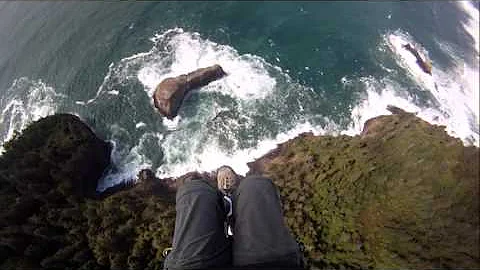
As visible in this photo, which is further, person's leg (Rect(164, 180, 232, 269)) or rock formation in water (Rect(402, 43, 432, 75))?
rock formation in water (Rect(402, 43, 432, 75))

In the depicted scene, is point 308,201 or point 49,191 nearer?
point 308,201

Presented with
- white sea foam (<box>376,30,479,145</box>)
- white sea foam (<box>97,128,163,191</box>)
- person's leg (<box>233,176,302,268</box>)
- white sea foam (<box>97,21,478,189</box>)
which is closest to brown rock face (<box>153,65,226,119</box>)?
white sea foam (<box>97,21,478,189</box>)

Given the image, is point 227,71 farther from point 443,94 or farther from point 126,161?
point 443,94

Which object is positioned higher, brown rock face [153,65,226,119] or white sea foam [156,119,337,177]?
brown rock face [153,65,226,119]

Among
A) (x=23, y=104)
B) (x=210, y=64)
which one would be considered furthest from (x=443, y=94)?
(x=23, y=104)

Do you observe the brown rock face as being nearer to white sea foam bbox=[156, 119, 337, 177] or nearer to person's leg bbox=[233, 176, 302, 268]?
white sea foam bbox=[156, 119, 337, 177]

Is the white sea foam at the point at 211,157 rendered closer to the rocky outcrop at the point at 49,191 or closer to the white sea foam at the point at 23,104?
the rocky outcrop at the point at 49,191

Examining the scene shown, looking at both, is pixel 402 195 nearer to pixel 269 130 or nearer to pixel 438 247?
pixel 438 247

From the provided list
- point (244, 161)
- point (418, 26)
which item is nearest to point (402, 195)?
point (244, 161)
